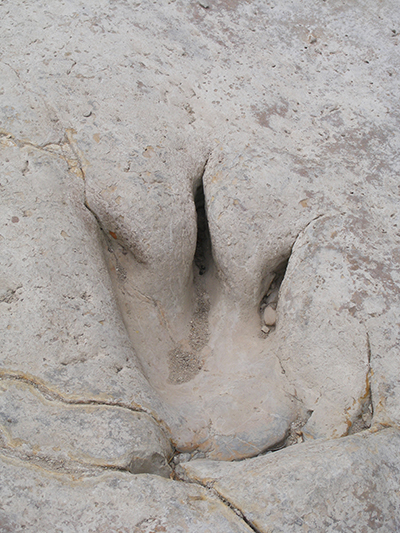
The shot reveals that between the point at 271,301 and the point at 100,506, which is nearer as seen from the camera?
the point at 100,506

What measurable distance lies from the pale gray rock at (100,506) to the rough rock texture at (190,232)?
0.20ft

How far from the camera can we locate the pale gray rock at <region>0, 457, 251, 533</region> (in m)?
1.29

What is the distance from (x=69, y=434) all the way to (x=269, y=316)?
3.19 ft

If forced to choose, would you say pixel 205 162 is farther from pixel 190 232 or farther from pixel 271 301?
pixel 271 301

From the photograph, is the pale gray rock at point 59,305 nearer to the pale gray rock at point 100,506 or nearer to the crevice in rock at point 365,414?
the pale gray rock at point 100,506

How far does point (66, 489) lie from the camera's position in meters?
1.34

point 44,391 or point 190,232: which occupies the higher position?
point 190,232

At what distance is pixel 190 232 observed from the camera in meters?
2.03

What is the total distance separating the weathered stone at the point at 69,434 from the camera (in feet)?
4.58

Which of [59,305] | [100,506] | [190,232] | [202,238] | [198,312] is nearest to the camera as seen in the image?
[100,506]

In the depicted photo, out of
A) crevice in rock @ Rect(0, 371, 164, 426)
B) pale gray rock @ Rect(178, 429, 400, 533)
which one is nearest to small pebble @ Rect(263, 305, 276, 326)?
pale gray rock @ Rect(178, 429, 400, 533)

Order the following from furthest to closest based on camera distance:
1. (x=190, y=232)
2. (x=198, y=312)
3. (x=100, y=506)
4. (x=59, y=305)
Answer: (x=198, y=312), (x=190, y=232), (x=59, y=305), (x=100, y=506)

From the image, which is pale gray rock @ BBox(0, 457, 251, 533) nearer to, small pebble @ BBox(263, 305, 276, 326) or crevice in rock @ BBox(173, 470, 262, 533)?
crevice in rock @ BBox(173, 470, 262, 533)

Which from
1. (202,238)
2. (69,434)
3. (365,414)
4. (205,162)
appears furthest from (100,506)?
(205,162)
